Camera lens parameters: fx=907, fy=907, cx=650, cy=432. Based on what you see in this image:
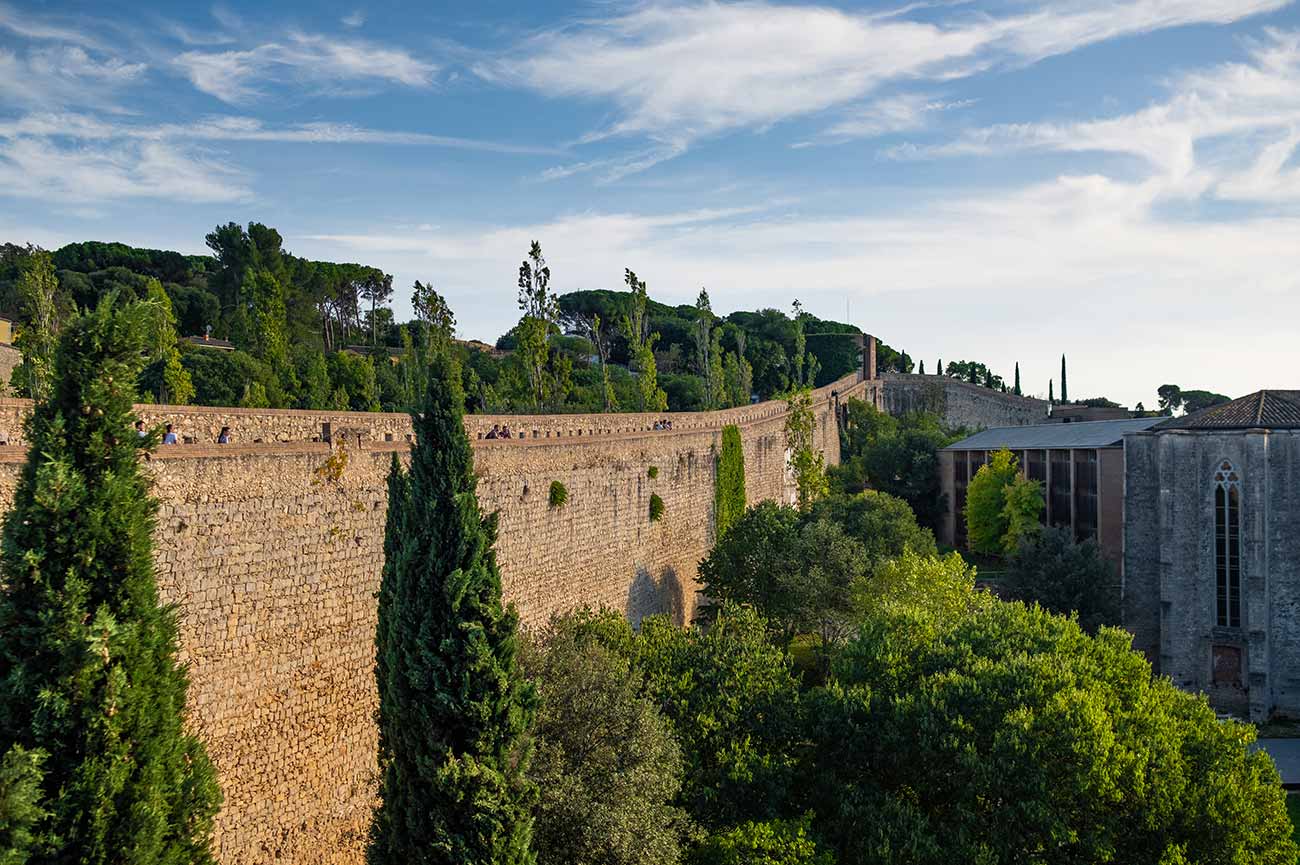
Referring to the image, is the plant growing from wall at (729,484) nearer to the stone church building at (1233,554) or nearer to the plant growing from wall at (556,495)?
the plant growing from wall at (556,495)

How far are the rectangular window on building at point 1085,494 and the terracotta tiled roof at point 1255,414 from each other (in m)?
6.33

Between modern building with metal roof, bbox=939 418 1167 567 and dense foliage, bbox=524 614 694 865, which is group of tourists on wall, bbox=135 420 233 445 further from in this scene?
modern building with metal roof, bbox=939 418 1167 567

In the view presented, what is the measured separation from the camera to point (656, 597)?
963 inches

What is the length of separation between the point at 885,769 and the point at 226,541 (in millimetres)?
9668

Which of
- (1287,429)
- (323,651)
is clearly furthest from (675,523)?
(1287,429)

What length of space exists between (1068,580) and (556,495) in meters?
18.0

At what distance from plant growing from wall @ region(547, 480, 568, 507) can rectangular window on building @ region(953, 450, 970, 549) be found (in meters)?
32.4

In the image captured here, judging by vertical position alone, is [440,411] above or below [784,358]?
below

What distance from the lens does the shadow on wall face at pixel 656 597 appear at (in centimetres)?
2303

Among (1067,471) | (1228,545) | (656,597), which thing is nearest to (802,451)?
(1067,471)

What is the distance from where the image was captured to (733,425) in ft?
101

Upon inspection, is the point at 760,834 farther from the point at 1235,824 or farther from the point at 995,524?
the point at 995,524

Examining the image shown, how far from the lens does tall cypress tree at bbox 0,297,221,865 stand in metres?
6.78

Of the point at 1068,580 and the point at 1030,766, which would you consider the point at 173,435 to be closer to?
the point at 1030,766
